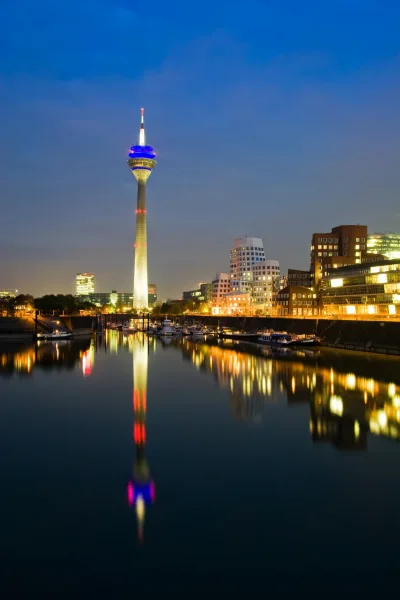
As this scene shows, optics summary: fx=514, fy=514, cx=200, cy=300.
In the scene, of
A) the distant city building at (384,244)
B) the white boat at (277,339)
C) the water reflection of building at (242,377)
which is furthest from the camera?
the distant city building at (384,244)

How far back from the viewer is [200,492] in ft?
53.5

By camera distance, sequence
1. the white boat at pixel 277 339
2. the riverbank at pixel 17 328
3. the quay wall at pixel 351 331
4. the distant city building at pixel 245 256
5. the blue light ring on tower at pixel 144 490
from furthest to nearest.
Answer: the distant city building at pixel 245 256 < the riverbank at pixel 17 328 < the white boat at pixel 277 339 < the quay wall at pixel 351 331 < the blue light ring on tower at pixel 144 490

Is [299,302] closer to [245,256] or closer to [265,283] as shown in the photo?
[265,283]

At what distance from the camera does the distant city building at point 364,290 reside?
83.1 metres

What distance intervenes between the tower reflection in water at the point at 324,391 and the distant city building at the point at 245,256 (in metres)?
120

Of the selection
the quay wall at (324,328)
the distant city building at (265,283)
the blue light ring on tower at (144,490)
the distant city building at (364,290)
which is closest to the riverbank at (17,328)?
the quay wall at (324,328)

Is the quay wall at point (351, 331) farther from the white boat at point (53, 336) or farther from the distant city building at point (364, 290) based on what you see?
the white boat at point (53, 336)

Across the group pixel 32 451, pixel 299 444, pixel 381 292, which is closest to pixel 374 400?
pixel 299 444

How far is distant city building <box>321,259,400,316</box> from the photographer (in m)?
83.1

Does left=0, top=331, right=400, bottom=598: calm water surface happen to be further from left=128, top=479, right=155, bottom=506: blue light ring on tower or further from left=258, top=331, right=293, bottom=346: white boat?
left=258, top=331, right=293, bottom=346: white boat

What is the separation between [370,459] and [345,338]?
2107 inches

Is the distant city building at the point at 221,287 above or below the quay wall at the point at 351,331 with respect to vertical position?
above

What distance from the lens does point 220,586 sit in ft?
36.0

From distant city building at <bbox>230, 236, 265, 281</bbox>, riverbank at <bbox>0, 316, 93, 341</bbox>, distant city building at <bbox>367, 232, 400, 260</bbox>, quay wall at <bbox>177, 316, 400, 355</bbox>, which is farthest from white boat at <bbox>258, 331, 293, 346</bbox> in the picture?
distant city building at <bbox>230, 236, 265, 281</bbox>
